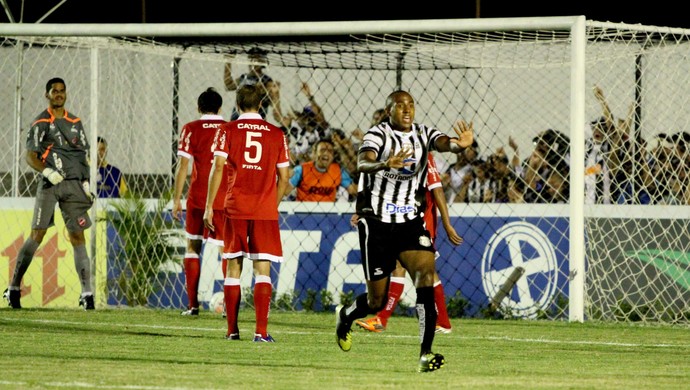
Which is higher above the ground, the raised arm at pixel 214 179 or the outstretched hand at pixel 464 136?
the outstretched hand at pixel 464 136

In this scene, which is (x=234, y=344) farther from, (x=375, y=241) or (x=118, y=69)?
(x=118, y=69)

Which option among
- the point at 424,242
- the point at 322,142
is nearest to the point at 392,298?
the point at 424,242

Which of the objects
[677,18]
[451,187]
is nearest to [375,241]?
[451,187]

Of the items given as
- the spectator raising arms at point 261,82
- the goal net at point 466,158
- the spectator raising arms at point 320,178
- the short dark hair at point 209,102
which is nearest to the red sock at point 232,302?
the short dark hair at point 209,102

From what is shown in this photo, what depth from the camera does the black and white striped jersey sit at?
8883mm

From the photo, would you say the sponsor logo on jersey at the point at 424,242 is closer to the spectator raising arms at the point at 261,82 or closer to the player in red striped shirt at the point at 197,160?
the player in red striped shirt at the point at 197,160

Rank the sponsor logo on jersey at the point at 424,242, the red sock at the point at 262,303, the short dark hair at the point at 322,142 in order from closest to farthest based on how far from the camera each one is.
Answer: the sponsor logo on jersey at the point at 424,242
the red sock at the point at 262,303
the short dark hair at the point at 322,142

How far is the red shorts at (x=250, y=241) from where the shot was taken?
34.7 ft

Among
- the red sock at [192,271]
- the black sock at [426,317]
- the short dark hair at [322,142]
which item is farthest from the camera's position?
the short dark hair at [322,142]

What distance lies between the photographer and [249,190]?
417 inches

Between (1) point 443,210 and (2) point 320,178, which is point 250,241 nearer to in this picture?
(1) point 443,210

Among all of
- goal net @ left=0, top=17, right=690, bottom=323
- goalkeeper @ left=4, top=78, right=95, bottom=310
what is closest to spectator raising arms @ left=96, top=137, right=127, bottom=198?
goal net @ left=0, top=17, right=690, bottom=323

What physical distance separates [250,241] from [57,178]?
4.10m

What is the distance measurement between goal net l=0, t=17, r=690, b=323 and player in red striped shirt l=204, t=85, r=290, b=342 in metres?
3.52
